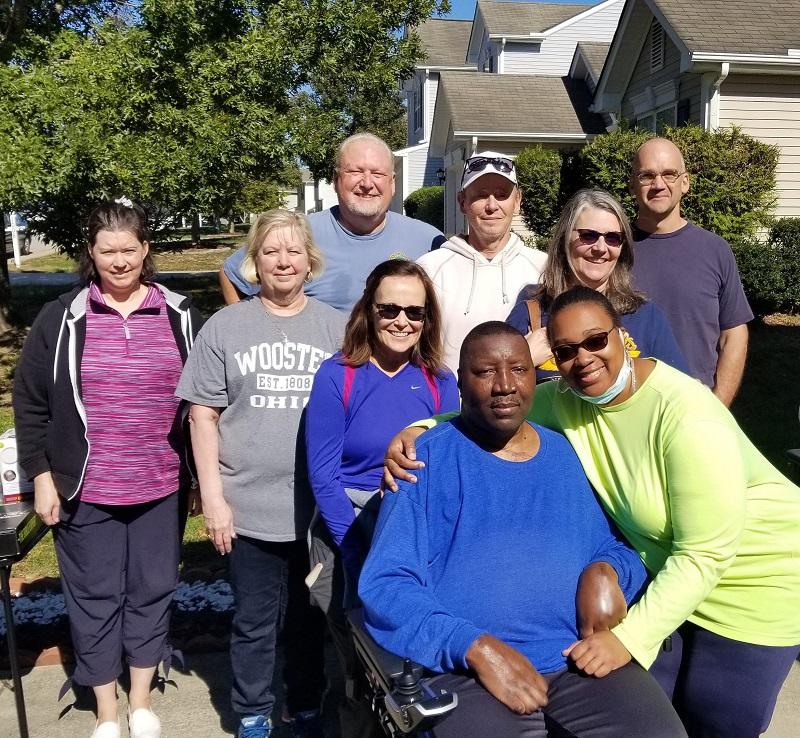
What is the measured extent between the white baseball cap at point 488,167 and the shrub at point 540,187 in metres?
9.52

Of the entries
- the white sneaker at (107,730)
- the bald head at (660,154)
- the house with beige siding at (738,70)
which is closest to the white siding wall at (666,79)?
the house with beige siding at (738,70)

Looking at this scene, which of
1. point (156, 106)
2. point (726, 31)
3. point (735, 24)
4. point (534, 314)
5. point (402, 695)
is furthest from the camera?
point (735, 24)

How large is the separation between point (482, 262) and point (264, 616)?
1619mm

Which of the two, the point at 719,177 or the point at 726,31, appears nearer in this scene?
the point at 719,177

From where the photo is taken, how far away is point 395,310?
2.70 m

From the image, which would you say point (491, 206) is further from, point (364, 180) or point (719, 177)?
point (719, 177)

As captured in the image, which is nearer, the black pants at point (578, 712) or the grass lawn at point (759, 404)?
the black pants at point (578, 712)

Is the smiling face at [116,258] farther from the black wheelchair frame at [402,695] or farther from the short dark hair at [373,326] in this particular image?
the black wheelchair frame at [402,695]

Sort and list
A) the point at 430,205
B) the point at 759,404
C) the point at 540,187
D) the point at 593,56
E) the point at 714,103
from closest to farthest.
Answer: the point at 759,404 < the point at 714,103 < the point at 540,187 < the point at 593,56 < the point at 430,205

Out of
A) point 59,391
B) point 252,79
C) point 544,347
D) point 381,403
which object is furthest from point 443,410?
point 252,79

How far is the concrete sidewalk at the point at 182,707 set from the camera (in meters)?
3.30

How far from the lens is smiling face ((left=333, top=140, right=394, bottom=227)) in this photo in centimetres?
359

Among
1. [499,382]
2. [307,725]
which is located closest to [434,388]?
[499,382]

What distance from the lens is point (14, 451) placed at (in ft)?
10.4
